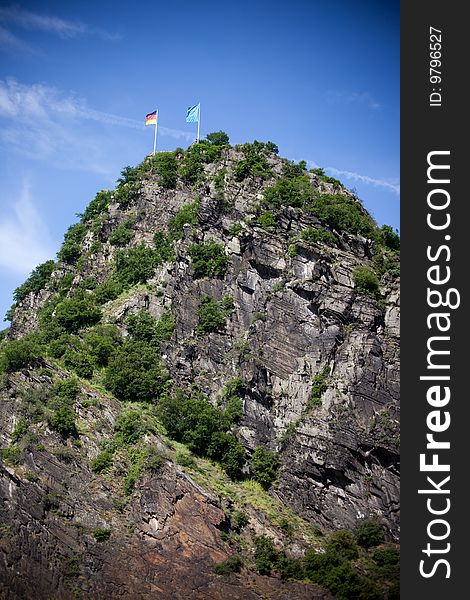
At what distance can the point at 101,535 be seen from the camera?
2197 inches

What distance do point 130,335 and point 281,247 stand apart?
16037 mm

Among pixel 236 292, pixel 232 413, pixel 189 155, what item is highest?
pixel 189 155

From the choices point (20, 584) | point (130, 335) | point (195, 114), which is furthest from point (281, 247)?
point (20, 584)

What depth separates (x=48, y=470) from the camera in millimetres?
58719

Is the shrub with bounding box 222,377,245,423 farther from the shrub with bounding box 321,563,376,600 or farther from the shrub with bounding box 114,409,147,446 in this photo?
the shrub with bounding box 321,563,376,600

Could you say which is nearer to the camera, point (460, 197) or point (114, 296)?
point (460, 197)

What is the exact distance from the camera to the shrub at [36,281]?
88.2m

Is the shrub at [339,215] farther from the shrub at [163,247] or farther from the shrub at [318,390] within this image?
the shrub at [318,390]

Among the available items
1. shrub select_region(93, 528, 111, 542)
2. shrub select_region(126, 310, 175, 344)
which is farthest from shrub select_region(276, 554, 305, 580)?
shrub select_region(126, 310, 175, 344)

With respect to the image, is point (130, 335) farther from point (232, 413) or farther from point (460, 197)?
point (460, 197)

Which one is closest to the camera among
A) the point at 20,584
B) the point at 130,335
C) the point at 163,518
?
the point at 20,584

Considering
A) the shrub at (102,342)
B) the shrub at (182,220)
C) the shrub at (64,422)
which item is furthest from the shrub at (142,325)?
the shrub at (64,422)

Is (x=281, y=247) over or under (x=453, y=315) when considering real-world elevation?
over

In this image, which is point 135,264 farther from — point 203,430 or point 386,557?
point 386,557
